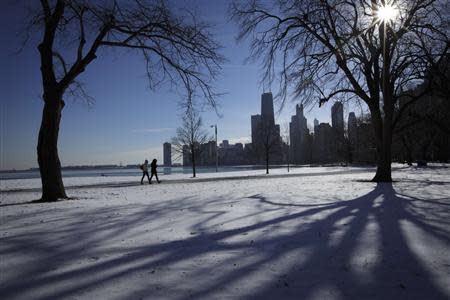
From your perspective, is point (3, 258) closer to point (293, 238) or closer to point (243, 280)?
point (243, 280)

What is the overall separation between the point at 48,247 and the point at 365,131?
6367 centimetres

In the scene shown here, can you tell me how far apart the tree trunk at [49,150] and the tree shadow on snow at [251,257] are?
5880 millimetres

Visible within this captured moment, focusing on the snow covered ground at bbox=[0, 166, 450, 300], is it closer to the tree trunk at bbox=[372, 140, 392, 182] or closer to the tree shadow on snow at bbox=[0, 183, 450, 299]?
the tree shadow on snow at bbox=[0, 183, 450, 299]

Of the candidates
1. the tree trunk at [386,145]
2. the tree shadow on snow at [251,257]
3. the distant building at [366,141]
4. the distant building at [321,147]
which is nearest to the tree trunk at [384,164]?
the tree trunk at [386,145]

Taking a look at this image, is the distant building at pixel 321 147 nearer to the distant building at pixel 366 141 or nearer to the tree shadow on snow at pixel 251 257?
the distant building at pixel 366 141

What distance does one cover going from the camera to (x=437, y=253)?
442 cm

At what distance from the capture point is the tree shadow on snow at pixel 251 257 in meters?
3.38

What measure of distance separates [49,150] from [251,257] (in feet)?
34.9

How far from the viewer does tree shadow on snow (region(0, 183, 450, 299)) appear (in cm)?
338

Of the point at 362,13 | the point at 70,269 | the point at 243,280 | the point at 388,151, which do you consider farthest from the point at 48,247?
the point at 362,13

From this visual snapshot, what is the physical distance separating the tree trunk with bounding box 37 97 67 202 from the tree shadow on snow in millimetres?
5880

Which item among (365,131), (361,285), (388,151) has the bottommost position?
(361,285)

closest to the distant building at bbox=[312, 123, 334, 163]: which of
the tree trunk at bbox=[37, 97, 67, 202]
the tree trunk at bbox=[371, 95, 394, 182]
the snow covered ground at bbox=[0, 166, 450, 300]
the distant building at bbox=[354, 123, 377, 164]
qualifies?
the distant building at bbox=[354, 123, 377, 164]

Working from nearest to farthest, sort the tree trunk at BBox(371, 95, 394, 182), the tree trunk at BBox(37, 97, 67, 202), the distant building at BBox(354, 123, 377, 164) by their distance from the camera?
the tree trunk at BBox(37, 97, 67, 202), the tree trunk at BBox(371, 95, 394, 182), the distant building at BBox(354, 123, 377, 164)
